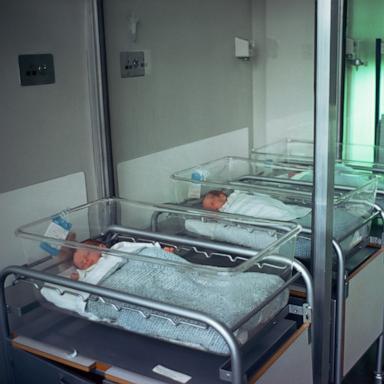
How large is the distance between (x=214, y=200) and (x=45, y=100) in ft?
2.39

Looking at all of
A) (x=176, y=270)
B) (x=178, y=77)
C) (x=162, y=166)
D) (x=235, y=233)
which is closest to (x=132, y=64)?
(x=178, y=77)

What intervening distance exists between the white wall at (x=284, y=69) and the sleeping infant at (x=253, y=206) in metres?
0.71

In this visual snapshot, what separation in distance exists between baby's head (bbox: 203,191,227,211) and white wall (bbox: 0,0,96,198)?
0.43 meters

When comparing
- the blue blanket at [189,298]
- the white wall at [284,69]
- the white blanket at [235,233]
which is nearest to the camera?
the blue blanket at [189,298]

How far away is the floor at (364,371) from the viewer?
233 cm

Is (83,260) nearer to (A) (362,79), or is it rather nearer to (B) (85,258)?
(B) (85,258)

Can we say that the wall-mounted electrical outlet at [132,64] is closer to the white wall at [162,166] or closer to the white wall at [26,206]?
the white wall at [162,166]

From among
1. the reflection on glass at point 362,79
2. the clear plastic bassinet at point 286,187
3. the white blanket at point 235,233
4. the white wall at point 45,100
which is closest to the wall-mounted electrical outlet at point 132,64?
the white wall at point 45,100

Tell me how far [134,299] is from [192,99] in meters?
1.39

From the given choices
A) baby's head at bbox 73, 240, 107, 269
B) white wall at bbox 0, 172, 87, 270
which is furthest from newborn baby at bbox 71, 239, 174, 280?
white wall at bbox 0, 172, 87, 270

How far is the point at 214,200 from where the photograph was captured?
2283 mm

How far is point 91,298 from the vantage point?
1.55 metres

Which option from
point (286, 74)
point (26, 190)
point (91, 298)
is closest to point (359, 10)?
point (286, 74)

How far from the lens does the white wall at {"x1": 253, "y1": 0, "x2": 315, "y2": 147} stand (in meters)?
2.78
